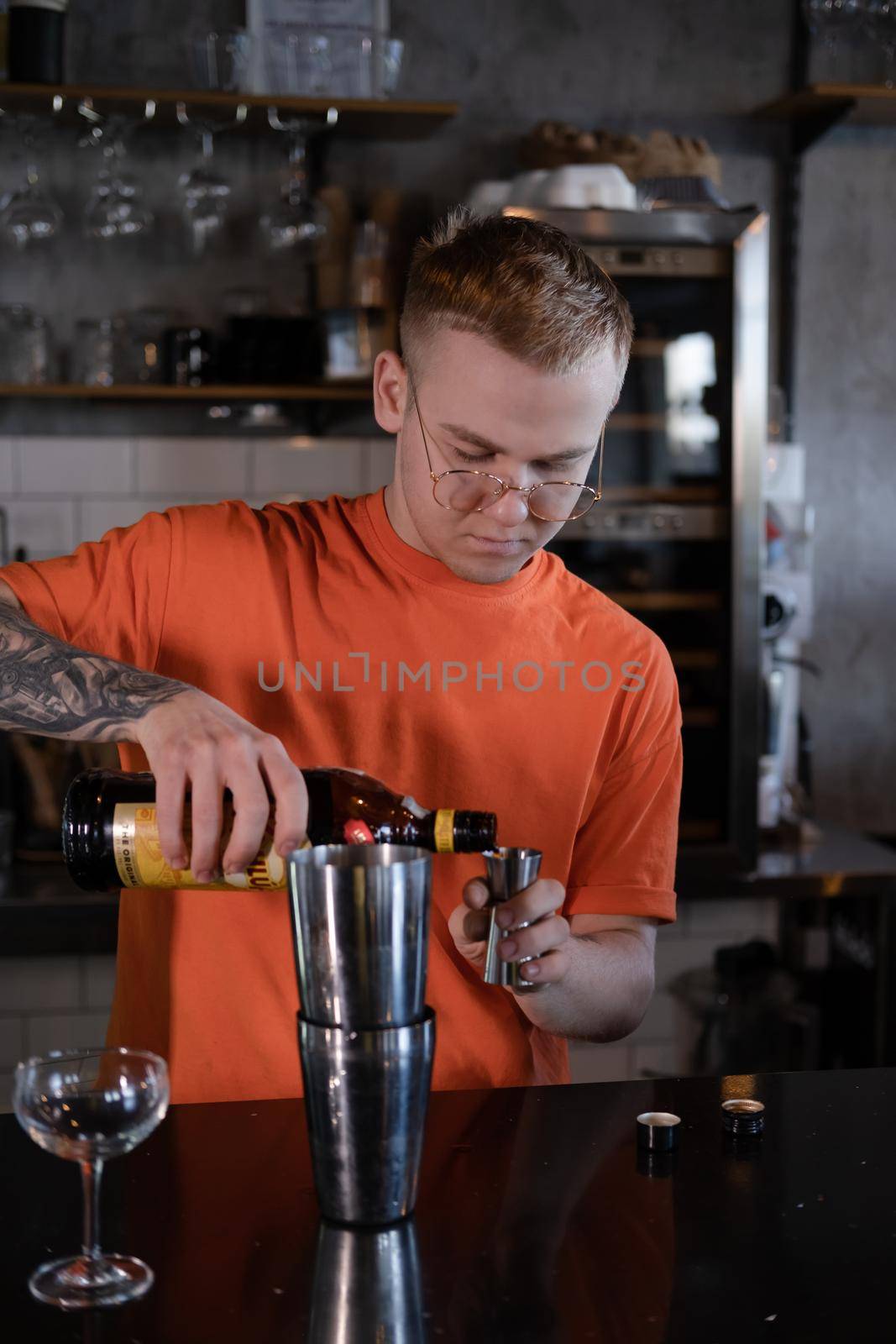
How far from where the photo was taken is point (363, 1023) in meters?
0.89

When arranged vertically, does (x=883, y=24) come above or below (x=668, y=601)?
above

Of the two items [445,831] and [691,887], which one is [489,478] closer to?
[445,831]

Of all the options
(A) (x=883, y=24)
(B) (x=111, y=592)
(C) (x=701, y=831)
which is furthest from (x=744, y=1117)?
(A) (x=883, y=24)

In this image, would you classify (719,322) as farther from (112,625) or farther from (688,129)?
(112,625)

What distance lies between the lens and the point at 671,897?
1.45 m

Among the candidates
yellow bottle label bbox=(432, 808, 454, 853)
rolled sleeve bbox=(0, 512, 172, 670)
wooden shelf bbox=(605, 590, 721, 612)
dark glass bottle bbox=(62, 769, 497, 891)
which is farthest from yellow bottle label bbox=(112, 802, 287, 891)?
wooden shelf bbox=(605, 590, 721, 612)

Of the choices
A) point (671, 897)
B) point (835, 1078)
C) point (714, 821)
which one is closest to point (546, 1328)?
point (835, 1078)

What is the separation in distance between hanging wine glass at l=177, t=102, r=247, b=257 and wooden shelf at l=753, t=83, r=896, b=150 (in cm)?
124

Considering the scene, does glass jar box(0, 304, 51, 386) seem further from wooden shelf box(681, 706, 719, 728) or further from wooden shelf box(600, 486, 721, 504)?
wooden shelf box(681, 706, 719, 728)

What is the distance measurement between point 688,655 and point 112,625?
1.80 metres

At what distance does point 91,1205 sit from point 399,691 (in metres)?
0.66

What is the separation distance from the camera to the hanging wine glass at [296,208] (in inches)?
119

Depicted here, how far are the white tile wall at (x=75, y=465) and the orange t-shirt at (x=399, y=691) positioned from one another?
1.76m

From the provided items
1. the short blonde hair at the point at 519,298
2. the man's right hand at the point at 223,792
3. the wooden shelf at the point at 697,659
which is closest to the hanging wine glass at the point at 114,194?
the wooden shelf at the point at 697,659
